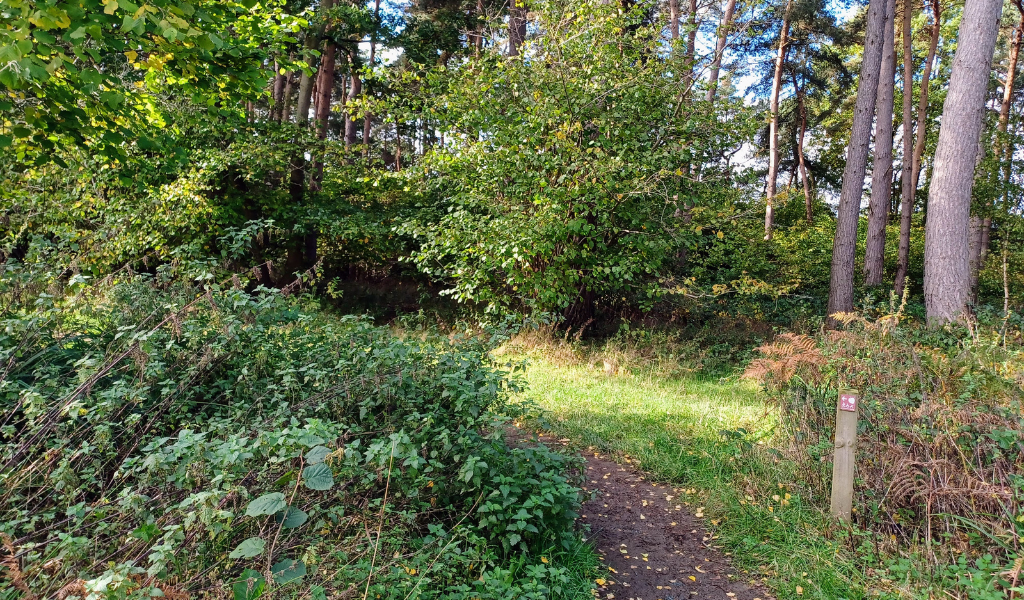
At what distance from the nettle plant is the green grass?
1956 millimetres

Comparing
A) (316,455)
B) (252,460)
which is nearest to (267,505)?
(316,455)

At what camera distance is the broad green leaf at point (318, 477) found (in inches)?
96.7

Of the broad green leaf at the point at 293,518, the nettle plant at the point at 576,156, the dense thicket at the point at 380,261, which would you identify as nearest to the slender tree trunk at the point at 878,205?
the dense thicket at the point at 380,261

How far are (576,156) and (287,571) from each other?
24.7 feet

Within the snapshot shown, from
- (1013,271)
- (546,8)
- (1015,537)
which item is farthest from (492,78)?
(1013,271)

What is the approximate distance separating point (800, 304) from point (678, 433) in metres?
7.95

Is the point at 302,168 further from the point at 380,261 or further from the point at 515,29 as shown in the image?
the point at 515,29

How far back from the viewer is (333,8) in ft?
41.1

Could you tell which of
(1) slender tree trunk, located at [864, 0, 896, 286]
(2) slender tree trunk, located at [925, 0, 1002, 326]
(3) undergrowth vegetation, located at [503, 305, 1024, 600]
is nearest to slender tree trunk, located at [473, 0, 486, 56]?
(2) slender tree trunk, located at [925, 0, 1002, 326]

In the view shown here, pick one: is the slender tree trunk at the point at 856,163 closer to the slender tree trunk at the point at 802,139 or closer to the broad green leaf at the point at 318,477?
the broad green leaf at the point at 318,477

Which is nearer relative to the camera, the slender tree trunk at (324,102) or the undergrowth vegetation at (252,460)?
the undergrowth vegetation at (252,460)

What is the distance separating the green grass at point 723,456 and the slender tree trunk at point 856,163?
4006mm

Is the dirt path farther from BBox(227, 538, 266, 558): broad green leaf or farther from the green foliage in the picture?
the green foliage

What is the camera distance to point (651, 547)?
4.20 m
